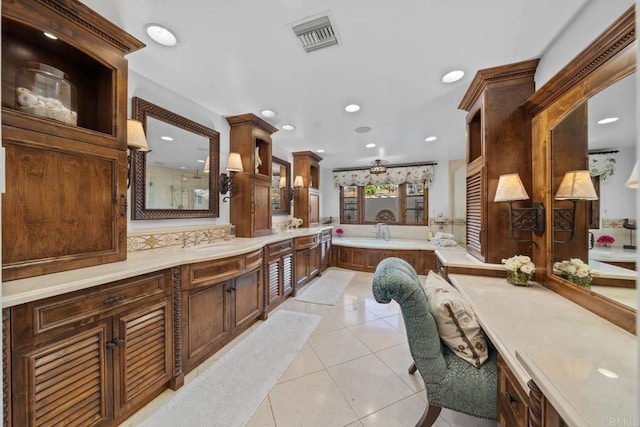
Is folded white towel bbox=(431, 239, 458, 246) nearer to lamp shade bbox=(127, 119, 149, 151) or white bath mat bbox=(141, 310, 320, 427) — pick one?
→ white bath mat bbox=(141, 310, 320, 427)

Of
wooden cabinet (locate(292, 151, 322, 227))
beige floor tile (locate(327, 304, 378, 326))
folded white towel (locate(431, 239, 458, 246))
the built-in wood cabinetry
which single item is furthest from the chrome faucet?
beige floor tile (locate(327, 304, 378, 326))

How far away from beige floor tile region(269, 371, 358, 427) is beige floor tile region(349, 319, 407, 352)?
635 millimetres

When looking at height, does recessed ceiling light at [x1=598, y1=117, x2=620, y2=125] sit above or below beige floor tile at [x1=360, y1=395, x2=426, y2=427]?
above

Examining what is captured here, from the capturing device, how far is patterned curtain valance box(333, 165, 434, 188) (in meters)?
5.20

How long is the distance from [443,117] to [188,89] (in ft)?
8.92

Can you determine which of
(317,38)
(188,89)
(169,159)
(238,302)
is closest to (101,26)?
(188,89)

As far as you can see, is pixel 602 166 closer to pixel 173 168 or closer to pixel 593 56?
pixel 593 56

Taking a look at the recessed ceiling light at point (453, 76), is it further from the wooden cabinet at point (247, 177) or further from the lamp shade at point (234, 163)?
the lamp shade at point (234, 163)

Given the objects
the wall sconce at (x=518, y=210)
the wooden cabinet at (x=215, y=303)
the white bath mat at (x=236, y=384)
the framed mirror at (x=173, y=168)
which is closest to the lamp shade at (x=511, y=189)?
the wall sconce at (x=518, y=210)

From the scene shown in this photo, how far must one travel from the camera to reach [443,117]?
2867mm

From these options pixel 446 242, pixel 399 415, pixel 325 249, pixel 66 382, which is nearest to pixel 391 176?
pixel 446 242

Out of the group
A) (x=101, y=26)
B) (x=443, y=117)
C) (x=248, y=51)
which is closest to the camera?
(x=101, y=26)

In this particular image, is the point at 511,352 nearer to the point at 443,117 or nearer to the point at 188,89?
the point at 443,117

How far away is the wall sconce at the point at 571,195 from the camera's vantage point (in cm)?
136
